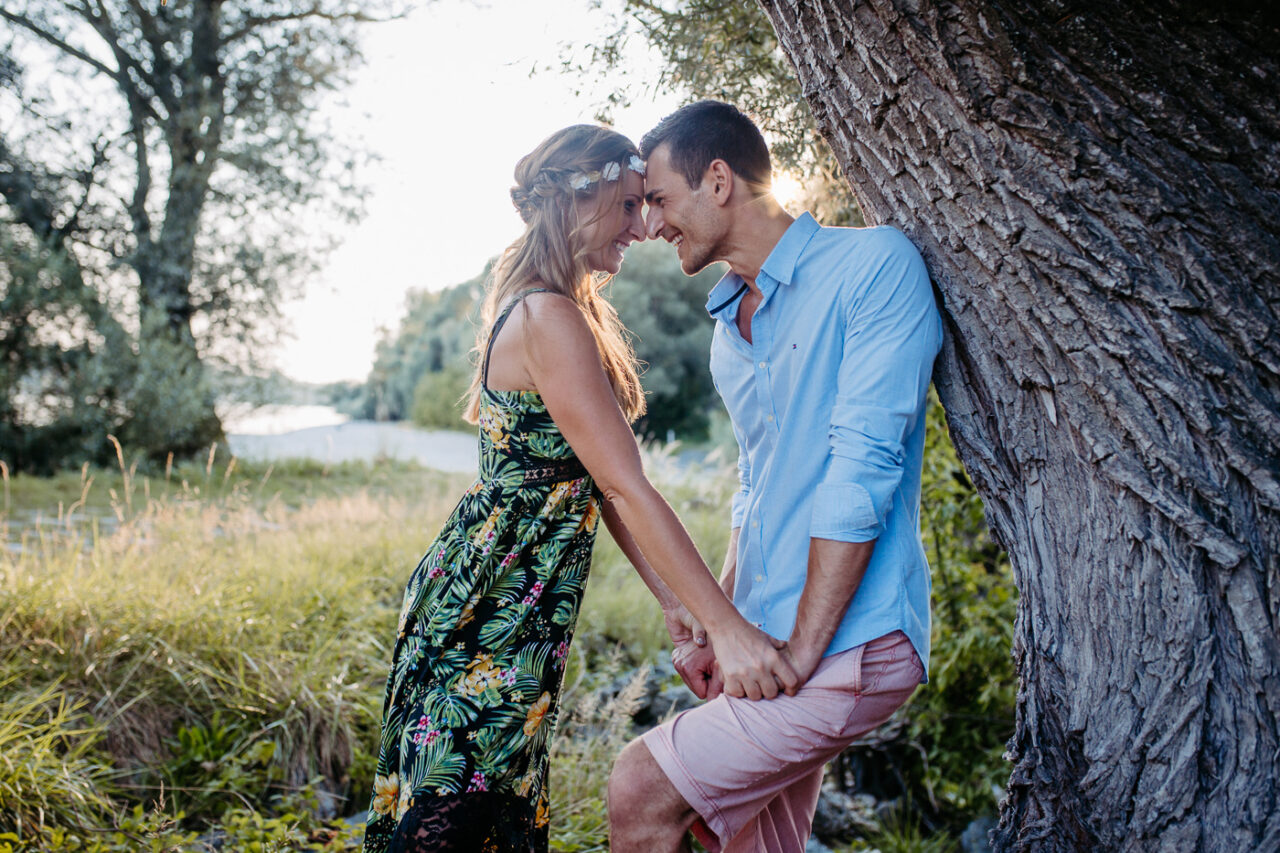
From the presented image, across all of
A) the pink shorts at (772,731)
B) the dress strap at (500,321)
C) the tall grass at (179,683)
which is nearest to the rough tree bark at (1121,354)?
the pink shorts at (772,731)

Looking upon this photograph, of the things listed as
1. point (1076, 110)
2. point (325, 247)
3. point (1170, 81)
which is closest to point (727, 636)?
point (1076, 110)

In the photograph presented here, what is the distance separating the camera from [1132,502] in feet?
5.25

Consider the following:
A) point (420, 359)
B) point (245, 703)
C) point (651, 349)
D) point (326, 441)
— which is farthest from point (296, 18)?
point (420, 359)

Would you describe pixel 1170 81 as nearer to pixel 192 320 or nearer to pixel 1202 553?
pixel 1202 553

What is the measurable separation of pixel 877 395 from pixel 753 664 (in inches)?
24.5

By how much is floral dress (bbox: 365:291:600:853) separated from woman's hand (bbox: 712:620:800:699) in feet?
1.72

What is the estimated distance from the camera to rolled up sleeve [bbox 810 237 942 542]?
1.73 m

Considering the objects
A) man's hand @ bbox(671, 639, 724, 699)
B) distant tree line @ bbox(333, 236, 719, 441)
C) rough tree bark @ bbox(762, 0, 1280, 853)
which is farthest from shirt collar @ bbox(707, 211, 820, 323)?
distant tree line @ bbox(333, 236, 719, 441)

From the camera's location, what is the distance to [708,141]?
2.12 m

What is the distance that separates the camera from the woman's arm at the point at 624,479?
1.81m

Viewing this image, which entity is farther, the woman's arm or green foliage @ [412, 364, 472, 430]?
green foliage @ [412, 364, 472, 430]

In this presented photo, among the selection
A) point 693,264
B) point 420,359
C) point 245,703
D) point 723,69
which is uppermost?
point 723,69

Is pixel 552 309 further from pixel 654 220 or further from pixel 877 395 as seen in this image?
pixel 877 395

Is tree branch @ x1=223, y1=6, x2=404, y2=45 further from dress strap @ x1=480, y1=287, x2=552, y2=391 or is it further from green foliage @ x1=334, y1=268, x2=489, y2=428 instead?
dress strap @ x1=480, y1=287, x2=552, y2=391
